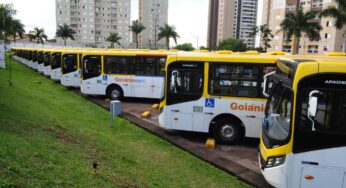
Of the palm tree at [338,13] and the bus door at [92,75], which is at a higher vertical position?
the palm tree at [338,13]

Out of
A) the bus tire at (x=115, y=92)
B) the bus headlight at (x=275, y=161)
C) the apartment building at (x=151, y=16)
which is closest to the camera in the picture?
the bus headlight at (x=275, y=161)

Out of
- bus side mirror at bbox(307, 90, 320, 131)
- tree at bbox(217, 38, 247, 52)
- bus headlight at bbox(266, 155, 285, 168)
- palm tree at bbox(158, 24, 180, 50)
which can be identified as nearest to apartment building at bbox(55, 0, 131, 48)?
palm tree at bbox(158, 24, 180, 50)

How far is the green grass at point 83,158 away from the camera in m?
4.81

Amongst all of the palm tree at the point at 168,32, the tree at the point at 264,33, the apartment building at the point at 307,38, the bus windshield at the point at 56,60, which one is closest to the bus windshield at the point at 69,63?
the bus windshield at the point at 56,60

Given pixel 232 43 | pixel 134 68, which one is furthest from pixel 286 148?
pixel 232 43

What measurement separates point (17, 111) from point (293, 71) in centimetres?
742

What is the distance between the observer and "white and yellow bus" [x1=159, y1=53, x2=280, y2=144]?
28.6ft

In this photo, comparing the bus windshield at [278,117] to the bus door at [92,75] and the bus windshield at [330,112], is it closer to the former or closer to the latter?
the bus windshield at [330,112]

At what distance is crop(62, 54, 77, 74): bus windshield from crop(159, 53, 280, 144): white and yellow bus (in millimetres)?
12181

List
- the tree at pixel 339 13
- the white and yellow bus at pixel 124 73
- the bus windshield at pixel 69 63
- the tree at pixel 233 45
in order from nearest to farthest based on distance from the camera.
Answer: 1. the white and yellow bus at pixel 124 73
2. the bus windshield at pixel 69 63
3. the tree at pixel 339 13
4. the tree at pixel 233 45

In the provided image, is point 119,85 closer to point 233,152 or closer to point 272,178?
point 233,152

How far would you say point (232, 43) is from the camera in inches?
2849

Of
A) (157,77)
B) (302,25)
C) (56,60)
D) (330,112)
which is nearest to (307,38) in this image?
(302,25)

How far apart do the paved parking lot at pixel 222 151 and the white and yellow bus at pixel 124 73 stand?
151 inches
